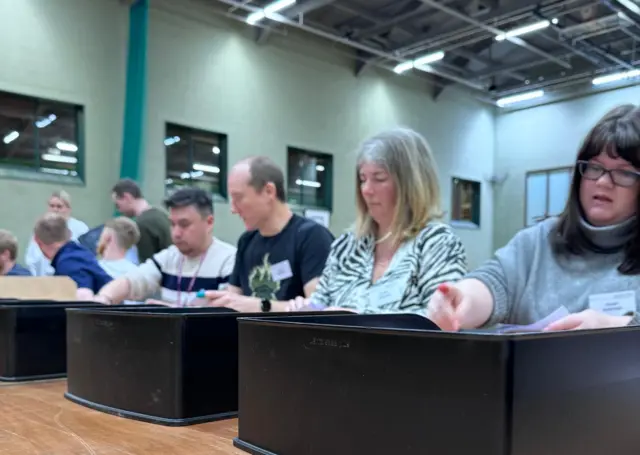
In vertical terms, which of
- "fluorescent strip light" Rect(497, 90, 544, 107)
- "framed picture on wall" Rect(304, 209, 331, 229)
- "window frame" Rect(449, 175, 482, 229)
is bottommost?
"framed picture on wall" Rect(304, 209, 331, 229)

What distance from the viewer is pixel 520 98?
9.35 m

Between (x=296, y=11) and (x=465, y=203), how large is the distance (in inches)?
203

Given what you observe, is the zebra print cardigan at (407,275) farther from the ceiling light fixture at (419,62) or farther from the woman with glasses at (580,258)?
the ceiling light fixture at (419,62)

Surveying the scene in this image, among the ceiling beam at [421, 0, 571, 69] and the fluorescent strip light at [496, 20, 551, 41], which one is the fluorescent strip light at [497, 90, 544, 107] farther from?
the fluorescent strip light at [496, 20, 551, 41]

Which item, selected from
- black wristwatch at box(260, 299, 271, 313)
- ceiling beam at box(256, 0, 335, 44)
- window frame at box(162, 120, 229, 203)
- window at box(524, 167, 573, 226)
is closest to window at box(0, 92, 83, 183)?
window frame at box(162, 120, 229, 203)

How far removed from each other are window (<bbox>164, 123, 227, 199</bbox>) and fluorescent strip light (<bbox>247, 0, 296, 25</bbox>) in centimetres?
124

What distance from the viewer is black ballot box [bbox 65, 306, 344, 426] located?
0.68m

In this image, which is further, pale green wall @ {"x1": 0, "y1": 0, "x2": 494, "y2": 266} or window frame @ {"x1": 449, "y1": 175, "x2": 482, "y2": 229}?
window frame @ {"x1": 449, "y1": 175, "x2": 482, "y2": 229}

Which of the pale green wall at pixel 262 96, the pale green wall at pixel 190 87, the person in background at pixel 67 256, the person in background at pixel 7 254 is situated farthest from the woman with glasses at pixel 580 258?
the pale green wall at pixel 190 87

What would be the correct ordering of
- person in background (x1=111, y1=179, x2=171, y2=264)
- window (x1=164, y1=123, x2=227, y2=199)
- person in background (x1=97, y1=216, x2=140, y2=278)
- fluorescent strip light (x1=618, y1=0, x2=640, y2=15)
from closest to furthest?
person in background (x1=97, y1=216, x2=140, y2=278) → person in background (x1=111, y1=179, x2=171, y2=264) → window (x1=164, y1=123, x2=227, y2=199) → fluorescent strip light (x1=618, y1=0, x2=640, y2=15)

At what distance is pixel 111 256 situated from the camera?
2750 mm

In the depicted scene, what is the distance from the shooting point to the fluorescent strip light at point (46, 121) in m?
4.92

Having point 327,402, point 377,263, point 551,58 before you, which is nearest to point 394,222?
point 377,263

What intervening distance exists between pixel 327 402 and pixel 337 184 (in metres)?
6.87
